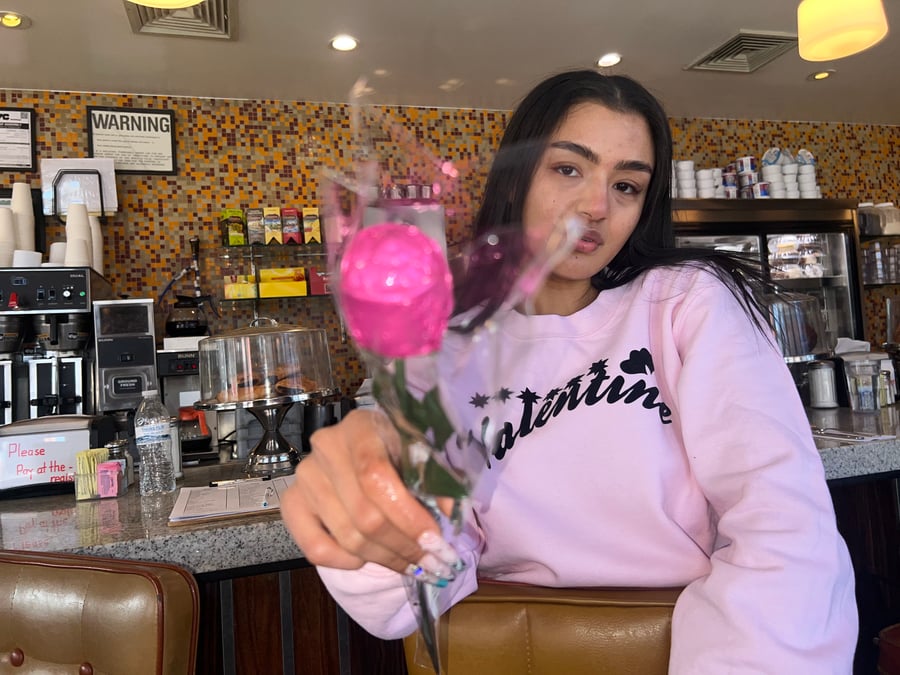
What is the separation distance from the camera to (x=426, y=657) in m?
0.54

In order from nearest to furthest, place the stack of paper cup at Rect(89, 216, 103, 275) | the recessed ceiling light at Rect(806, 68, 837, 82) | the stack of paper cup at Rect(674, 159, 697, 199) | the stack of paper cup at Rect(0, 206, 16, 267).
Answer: the stack of paper cup at Rect(0, 206, 16, 267)
the stack of paper cup at Rect(89, 216, 103, 275)
the recessed ceiling light at Rect(806, 68, 837, 82)
the stack of paper cup at Rect(674, 159, 697, 199)

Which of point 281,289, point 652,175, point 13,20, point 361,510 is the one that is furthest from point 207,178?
point 361,510

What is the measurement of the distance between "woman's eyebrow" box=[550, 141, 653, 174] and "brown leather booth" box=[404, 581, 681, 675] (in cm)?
49

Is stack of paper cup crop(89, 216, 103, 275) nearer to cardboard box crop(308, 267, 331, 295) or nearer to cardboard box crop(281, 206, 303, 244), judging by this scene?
cardboard box crop(281, 206, 303, 244)

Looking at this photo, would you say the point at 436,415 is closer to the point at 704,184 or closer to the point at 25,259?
the point at 25,259

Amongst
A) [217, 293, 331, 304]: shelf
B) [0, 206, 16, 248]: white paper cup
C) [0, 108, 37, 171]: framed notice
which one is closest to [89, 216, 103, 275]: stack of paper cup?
[0, 206, 16, 248]: white paper cup

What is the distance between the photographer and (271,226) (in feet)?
11.8

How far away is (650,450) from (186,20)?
9.34 feet

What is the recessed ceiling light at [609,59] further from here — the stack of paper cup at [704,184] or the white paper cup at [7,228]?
the white paper cup at [7,228]

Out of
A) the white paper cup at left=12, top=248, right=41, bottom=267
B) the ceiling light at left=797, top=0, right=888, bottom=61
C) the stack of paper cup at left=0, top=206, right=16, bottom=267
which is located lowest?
the white paper cup at left=12, top=248, right=41, bottom=267

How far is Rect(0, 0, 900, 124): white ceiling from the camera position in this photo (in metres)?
2.81

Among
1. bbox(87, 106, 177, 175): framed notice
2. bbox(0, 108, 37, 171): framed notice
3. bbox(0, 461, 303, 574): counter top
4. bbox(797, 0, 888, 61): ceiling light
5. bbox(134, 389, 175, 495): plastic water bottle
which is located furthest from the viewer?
bbox(87, 106, 177, 175): framed notice

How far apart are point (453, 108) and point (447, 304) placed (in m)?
4.03

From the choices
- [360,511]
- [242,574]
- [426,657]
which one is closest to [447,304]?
[360,511]
